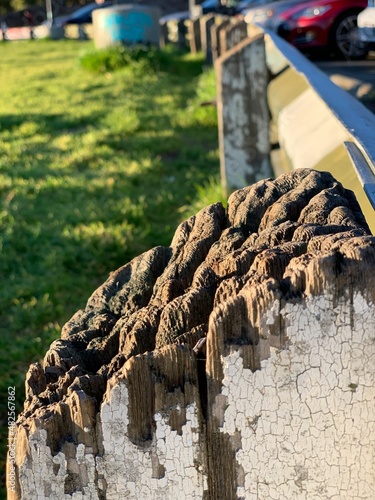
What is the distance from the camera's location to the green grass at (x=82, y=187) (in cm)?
442

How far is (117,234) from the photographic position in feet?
17.1

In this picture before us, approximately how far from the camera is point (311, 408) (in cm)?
117

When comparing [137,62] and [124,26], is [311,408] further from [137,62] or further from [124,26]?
[124,26]

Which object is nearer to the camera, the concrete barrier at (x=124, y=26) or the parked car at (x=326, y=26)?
the parked car at (x=326, y=26)

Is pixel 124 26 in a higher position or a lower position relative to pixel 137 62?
higher

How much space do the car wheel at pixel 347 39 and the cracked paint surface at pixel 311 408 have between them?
1224cm

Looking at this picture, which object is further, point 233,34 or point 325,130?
point 233,34

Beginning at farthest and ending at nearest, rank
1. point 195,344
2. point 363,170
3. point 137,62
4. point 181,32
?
point 181,32, point 137,62, point 363,170, point 195,344

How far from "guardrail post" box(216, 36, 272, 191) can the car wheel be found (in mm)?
8103

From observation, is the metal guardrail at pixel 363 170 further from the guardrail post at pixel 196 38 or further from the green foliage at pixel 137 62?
the guardrail post at pixel 196 38

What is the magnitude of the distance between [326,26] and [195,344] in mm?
12518

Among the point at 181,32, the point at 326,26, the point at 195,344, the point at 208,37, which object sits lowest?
the point at 195,344

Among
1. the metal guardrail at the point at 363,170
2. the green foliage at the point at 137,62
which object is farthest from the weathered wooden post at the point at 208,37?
the metal guardrail at the point at 363,170

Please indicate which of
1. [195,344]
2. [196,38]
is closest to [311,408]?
[195,344]
